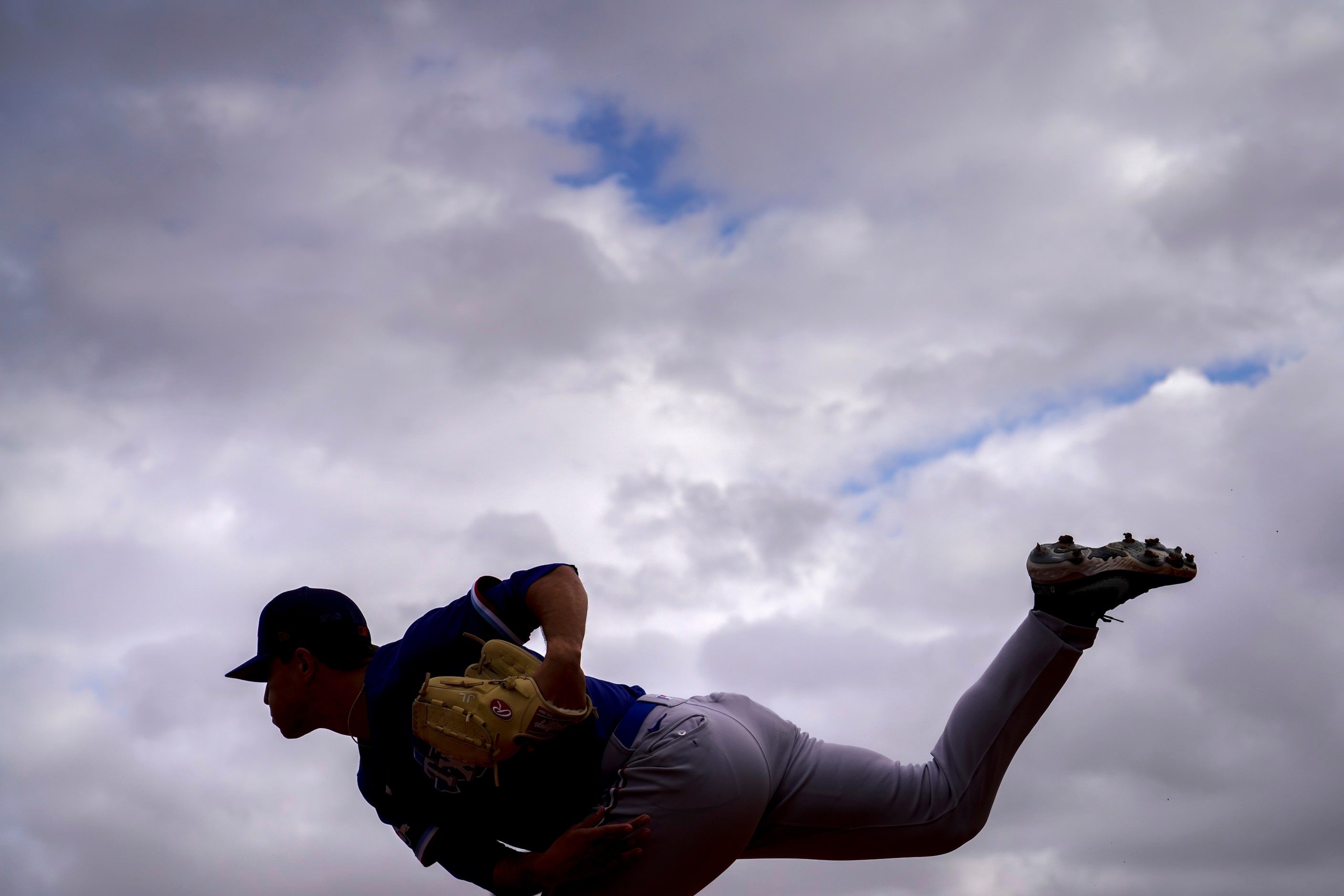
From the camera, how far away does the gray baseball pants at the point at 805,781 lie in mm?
4891

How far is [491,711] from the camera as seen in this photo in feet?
15.4

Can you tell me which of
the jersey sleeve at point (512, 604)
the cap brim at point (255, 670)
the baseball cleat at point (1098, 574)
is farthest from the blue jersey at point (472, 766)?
the baseball cleat at point (1098, 574)

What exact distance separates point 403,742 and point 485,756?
2.53 ft

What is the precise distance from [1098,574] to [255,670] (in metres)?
4.22

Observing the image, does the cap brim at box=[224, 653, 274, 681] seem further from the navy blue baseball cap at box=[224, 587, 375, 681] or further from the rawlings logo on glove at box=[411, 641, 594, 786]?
the rawlings logo on glove at box=[411, 641, 594, 786]

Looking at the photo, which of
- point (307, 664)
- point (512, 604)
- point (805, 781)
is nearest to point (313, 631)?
point (307, 664)

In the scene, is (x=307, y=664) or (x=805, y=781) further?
(x=307, y=664)

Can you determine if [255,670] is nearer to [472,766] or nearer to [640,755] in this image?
[472,766]

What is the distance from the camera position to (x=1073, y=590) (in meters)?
4.79

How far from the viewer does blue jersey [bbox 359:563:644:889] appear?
16.7 ft

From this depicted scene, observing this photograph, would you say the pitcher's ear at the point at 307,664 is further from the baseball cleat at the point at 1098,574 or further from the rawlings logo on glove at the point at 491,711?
the baseball cleat at the point at 1098,574

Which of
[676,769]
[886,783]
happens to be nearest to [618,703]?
[676,769]

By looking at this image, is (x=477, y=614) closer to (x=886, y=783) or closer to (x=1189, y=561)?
(x=886, y=783)

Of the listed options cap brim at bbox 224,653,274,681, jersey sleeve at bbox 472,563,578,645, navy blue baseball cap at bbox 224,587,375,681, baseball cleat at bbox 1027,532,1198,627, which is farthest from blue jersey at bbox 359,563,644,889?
baseball cleat at bbox 1027,532,1198,627
